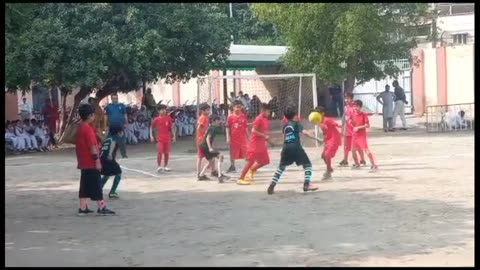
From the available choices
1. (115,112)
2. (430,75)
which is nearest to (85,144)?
(115,112)

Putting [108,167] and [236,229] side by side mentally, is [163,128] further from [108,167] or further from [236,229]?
[236,229]

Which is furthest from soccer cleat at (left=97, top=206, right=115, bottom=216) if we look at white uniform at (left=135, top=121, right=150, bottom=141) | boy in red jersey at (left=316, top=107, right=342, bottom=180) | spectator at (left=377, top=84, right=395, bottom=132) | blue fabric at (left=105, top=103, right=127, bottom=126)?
spectator at (left=377, top=84, right=395, bottom=132)

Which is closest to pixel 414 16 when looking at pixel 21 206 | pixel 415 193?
pixel 415 193

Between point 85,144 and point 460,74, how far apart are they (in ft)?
79.8

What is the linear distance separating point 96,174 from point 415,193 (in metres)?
4.55

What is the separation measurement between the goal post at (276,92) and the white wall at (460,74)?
7.23 m

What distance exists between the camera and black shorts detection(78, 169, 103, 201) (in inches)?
433

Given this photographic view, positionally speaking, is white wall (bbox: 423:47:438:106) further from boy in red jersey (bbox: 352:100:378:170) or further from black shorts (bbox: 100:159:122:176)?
black shorts (bbox: 100:159:122:176)

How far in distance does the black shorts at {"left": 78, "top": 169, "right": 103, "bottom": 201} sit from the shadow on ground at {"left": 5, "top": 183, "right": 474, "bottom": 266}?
0.31 m

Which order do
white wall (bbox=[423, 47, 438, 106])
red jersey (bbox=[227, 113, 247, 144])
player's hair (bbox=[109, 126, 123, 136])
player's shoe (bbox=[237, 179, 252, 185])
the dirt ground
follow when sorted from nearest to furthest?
the dirt ground < player's hair (bbox=[109, 126, 123, 136]) < player's shoe (bbox=[237, 179, 252, 185]) < red jersey (bbox=[227, 113, 247, 144]) < white wall (bbox=[423, 47, 438, 106])

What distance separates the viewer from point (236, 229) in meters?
9.66

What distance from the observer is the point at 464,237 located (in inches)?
348

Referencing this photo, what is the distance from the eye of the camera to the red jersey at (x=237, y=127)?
14.9 metres

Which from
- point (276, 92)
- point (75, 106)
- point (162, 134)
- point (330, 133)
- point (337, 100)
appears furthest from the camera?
point (337, 100)
